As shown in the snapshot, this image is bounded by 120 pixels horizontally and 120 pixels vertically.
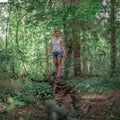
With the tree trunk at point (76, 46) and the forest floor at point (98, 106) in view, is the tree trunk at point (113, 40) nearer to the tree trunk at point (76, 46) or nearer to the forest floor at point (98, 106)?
the tree trunk at point (76, 46)

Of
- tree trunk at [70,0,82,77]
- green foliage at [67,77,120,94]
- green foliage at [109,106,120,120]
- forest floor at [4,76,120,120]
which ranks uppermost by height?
tree trunk at [70,0,82,77]

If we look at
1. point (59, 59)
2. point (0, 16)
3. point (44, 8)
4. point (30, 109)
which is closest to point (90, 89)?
point (59, 59)

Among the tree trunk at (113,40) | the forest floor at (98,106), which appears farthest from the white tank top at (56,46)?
the tree trunk at (113,40)

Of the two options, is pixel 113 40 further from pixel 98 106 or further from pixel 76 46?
pixel 98 106

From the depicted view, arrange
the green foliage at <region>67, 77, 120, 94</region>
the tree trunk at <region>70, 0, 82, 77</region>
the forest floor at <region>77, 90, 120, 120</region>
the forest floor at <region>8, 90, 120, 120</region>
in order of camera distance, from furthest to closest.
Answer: the tree trunk at <region>70, 0, 82, 77</region> → the green foliage at <region>67, 77, 120, 94</region> → the forest floor at <region>77, 90, 120, 120</region> → the forest floor at <region>8, 90, 120, 120</region>

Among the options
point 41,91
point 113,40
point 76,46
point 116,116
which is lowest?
point 116,116

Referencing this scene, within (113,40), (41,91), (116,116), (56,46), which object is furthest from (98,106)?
(113,40)

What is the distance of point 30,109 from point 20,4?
28.3ft

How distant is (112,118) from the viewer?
9719 mm

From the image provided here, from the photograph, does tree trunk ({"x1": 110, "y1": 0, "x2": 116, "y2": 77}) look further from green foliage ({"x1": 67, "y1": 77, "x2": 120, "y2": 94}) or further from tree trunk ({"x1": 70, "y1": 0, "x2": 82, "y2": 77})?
green foliage ({"x1": 67, "y1": 77, "x2": 120, "y2": 94})

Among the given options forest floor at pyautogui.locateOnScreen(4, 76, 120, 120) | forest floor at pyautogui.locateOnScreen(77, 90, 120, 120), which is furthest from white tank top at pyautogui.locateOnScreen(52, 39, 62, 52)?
forest floor at pyautogui.locateOnScreen(77, 90, 120, 120)

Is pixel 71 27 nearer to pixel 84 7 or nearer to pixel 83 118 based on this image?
pixel 84 7

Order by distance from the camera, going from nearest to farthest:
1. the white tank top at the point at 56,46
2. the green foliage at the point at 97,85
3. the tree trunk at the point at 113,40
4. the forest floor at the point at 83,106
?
1. the forest floor at the point at 83,106
2. the green foliage at the point at 97,85
3. the white tank top at the point at 56,46
4. the tree trunk at the point at 113,40

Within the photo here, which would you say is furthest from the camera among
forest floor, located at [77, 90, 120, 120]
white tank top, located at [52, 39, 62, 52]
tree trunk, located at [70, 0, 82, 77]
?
tree trunk, located at [70, 0, 82, 77]
